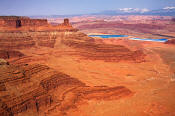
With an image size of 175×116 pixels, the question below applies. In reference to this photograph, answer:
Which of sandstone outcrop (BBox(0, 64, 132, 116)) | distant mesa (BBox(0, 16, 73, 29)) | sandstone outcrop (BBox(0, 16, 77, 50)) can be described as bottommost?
sandstone outcrop (BBox(0, 64, 132, 116))

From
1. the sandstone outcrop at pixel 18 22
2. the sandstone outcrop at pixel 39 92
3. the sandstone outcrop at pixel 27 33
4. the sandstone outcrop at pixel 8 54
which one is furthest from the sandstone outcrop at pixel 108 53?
the sandstone outcrop at pixel 18 22

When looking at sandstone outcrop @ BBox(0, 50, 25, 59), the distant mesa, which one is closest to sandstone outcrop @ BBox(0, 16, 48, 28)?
the distant mesa

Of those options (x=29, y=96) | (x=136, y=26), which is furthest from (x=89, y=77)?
(x=136, y=26)

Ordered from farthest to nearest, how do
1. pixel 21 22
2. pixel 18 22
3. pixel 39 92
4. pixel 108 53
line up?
pixel 21 22 < pixel 18 22 < pixel 108 53 < pixel 39 92

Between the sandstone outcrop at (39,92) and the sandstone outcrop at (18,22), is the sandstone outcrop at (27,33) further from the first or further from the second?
the sandstone outcrop at (39,92)

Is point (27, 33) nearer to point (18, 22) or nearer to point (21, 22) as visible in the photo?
point (18, 22)

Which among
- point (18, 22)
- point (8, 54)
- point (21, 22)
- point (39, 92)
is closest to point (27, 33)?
point (18, 22)

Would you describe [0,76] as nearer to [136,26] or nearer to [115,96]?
[115,96]

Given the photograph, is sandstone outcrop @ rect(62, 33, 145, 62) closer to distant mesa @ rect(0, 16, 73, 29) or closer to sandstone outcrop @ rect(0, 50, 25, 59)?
distant mesa @ rect(0, 16, 73, 29)
